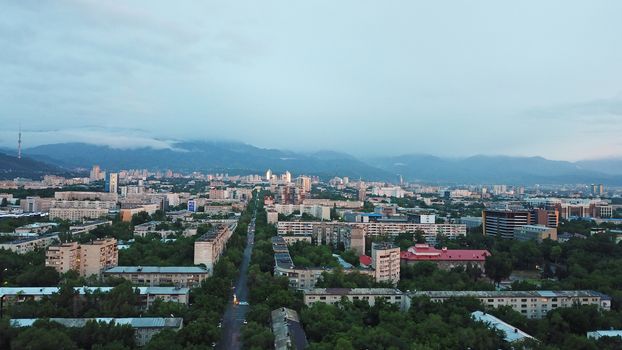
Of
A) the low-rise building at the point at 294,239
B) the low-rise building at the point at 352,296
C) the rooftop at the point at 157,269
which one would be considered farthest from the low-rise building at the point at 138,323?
the low-rise building at the point at 294,239

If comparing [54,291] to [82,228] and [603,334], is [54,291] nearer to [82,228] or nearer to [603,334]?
[603,334]

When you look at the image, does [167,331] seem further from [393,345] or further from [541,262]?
[541,262]

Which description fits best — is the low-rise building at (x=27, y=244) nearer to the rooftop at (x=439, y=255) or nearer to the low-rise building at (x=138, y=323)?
the low-rise building at (x=138, y=323)

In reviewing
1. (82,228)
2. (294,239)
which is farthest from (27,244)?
(294,239)

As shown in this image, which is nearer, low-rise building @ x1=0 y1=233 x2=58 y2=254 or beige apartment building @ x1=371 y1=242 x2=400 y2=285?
beige apartment building @ x1=371 y1=242 x2=400 y2=285

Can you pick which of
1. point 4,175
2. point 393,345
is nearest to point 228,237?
point 393,345

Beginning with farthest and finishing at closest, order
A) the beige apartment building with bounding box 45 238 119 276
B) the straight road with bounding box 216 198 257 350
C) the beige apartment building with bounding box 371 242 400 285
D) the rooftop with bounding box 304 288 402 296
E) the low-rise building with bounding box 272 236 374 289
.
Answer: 1. the beige apartment building with bounding box 371 242 400 285
2. the low-rise building with bounding box 272 236 374 289
3. the beige apartment building with bounding box 45 238 119 276
4. the rooftop with bounding box 304 288 402 296
5. the straight road with bounding box 216 198 257 350

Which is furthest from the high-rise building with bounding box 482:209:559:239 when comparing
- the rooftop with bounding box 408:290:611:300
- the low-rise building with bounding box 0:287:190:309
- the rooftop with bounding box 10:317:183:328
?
the rooftop with bounding box 10:317:183:328

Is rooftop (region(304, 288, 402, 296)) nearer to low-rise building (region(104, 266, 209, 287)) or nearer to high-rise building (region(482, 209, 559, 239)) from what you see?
low-rise building (region(104, 266, 209, 287))
